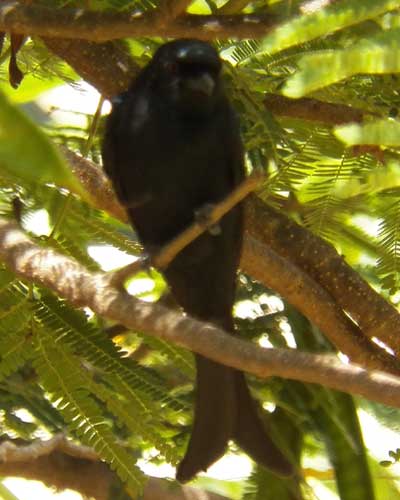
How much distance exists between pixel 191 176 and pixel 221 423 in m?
0.63

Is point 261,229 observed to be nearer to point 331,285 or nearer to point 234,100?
point 331,285

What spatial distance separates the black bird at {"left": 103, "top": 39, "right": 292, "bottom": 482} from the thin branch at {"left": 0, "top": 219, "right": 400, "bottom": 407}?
58cm

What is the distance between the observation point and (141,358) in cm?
255

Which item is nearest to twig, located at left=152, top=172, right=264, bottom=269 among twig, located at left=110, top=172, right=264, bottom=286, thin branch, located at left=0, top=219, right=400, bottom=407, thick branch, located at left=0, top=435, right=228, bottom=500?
A: twig, located at left=110, top=172, right=264, bottom=286

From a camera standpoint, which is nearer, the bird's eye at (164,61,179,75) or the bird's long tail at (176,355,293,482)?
the bird's long tail at (176,355,293,482)

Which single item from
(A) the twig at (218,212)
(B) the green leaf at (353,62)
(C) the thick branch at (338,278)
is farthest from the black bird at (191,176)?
(B) the green leaf at (353,62)

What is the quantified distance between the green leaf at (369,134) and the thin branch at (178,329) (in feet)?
1.75

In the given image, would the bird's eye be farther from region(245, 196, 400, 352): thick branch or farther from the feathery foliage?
region(245, 196, 400, 352): thick branch

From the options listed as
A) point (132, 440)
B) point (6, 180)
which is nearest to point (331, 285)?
point (132, 440)

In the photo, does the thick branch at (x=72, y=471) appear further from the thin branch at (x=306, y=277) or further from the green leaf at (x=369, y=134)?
the green leaf at (x=369, y=134)

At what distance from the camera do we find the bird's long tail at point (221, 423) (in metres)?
2.12

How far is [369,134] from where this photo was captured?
2.81ft

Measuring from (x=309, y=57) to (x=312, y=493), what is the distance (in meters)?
1.81

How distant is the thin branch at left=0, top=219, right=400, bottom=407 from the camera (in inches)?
53.0
